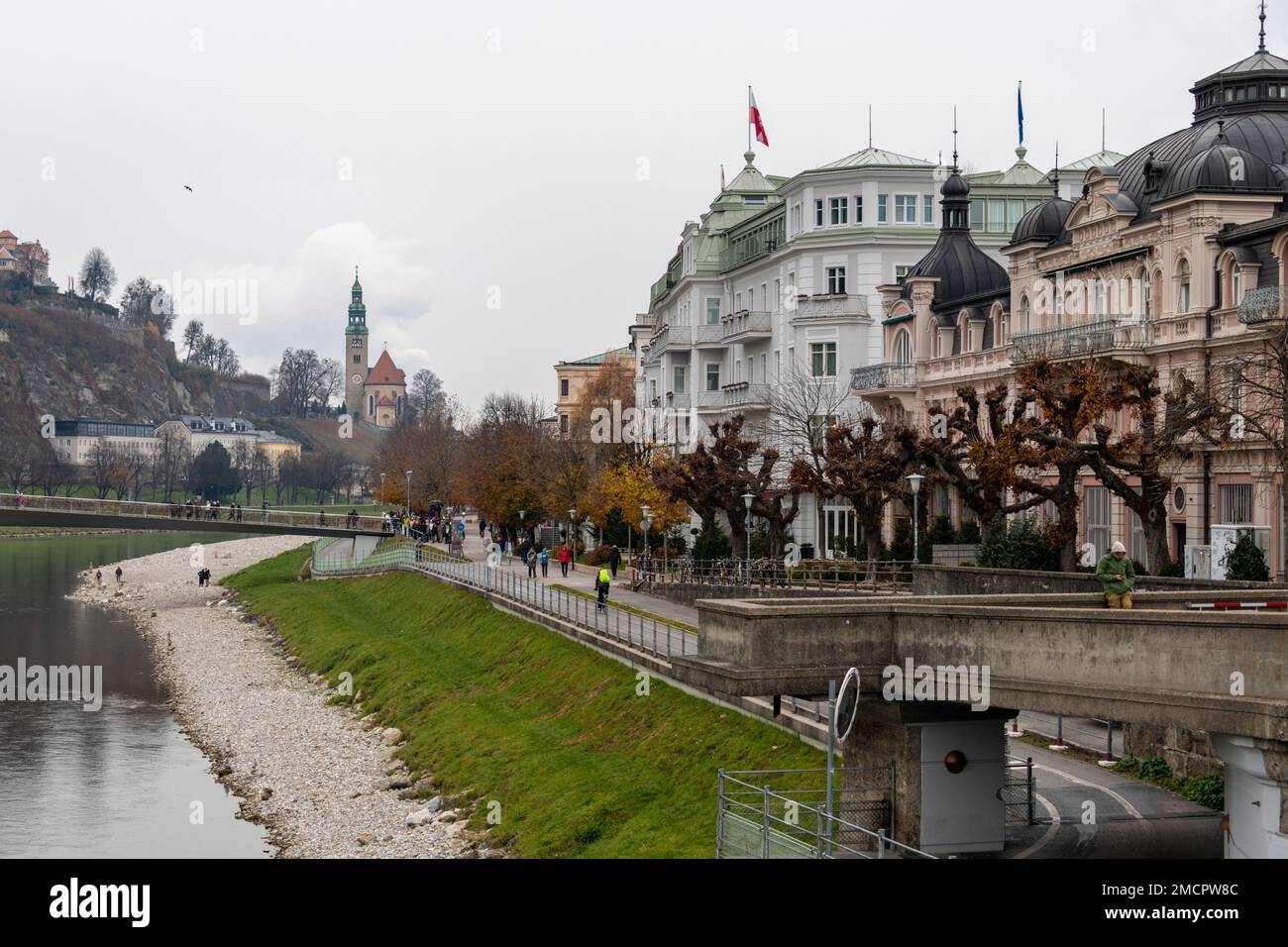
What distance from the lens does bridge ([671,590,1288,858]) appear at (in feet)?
53.6

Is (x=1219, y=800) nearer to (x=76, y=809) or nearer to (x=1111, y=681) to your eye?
(x=1111, y=681)

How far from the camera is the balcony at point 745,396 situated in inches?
2645

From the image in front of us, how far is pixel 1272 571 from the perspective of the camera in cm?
3734

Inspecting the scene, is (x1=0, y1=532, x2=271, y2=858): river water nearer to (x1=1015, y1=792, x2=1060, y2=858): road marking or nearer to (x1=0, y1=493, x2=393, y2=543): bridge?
(x1=0, y1=493, x2=393, y2=543): bridge

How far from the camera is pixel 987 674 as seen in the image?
1919 cm

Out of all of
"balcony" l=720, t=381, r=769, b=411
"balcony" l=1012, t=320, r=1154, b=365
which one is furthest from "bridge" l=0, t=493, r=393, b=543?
"balcony" l=1012, t=320, r=1154, b=365

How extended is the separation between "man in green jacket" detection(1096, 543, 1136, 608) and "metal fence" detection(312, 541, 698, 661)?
862 cm

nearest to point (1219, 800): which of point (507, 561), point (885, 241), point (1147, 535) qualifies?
point (1147, 535)

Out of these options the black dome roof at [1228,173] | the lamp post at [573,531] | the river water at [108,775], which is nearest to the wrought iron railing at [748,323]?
the lamp post at [573,531]

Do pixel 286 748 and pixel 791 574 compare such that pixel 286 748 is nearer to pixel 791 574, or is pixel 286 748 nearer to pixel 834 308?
pixel 791 574

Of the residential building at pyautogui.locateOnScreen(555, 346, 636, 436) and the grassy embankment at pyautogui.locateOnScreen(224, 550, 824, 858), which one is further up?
the residential building at pyautogui.locateOnScreen(555, 346, 636, 436)

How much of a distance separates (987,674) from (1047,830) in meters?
3.84

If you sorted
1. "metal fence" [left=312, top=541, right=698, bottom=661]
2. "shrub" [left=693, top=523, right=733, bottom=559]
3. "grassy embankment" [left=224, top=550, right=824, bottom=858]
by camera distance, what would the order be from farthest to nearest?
"shrub" [left=693, top=523, right=733, bottom=559], "metal fence" [left=312, top=541, right=698, bottom=661], "grassy embankment" [left=224, top=550, right=824, bottom=858]

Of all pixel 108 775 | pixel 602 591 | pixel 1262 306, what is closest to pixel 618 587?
pixel 602 591
